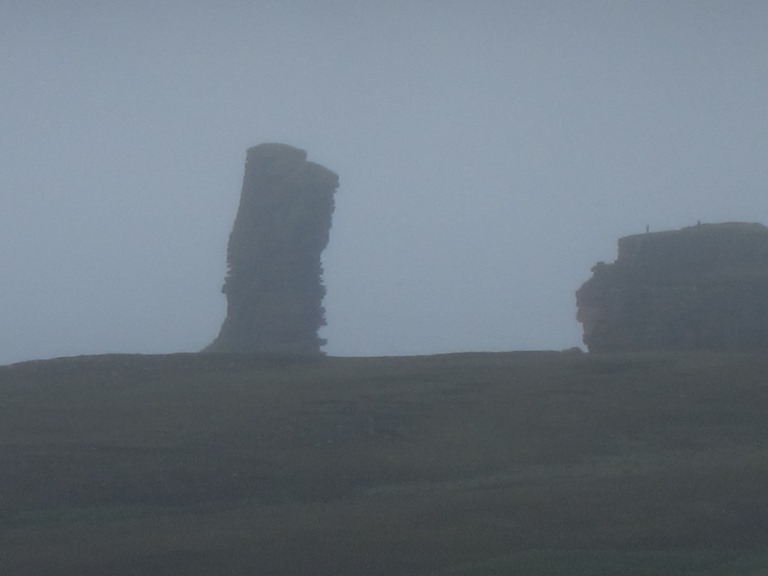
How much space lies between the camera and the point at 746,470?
2217 cm

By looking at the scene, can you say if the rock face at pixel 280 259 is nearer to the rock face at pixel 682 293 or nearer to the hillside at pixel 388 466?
the rock face at pixel 682 293

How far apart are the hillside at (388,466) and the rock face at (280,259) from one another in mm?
16675

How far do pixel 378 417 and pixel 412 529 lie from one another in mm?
10995

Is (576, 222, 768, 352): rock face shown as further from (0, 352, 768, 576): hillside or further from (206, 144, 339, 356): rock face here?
(206, 144, 339, 356): rock face

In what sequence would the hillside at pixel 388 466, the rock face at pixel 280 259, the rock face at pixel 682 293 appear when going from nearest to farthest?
the hillside at pixel 388 466
the rock face at pixel 682 293
the rock face at pixel 280 259

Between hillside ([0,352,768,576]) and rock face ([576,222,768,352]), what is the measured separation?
349 inches

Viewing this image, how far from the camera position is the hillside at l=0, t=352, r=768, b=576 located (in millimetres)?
16359

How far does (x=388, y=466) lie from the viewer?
24.1m

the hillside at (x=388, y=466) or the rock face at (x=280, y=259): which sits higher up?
the rock face at (x=280, y=259)

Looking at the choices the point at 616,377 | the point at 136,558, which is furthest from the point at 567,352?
the point at 136,558

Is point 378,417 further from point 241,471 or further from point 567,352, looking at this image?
point 567,352

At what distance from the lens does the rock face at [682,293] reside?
44.0 meters

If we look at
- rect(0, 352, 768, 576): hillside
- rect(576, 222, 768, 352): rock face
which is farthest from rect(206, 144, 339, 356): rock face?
rect(0, 352, 768, 576): hillside

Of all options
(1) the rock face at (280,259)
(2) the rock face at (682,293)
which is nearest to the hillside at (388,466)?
(2) the rock face at (682,293)
